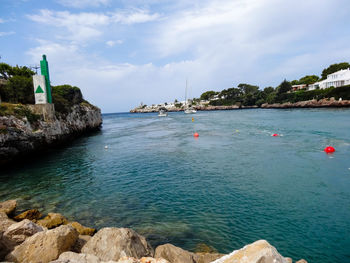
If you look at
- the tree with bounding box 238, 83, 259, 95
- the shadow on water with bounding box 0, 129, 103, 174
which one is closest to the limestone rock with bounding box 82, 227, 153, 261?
the shadow on water with bounding box 0, 129, 103, 174

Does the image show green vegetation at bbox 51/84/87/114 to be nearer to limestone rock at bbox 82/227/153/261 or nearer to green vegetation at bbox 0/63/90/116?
green vegetation at bbox 0/63/90/116

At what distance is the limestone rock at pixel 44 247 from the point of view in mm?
5703

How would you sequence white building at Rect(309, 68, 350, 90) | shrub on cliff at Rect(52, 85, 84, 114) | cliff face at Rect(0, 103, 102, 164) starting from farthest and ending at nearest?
white building at Rect(309, 68, 350, 90) < shrub on cliff at Rect(52, 85, 84, 114) < cliff face at Rect(0, 103, 102, 164)

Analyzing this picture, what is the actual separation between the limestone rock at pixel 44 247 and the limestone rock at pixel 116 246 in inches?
26.1

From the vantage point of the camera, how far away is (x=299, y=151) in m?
22.6

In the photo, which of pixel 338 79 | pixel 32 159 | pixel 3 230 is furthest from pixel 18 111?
pixel 338 79

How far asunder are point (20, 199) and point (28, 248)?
9586 mm

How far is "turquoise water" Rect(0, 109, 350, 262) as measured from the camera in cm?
885

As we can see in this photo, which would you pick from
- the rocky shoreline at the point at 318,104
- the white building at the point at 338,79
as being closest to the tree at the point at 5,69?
the rocky shoreline at the point at 318,104

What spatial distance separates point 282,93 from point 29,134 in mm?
135525

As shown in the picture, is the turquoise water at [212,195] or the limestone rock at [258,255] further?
the turquoise water at [212,195]

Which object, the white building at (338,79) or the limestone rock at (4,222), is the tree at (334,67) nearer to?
the white building at (338,79)

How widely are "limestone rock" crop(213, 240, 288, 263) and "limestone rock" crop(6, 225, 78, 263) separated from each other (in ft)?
15.3

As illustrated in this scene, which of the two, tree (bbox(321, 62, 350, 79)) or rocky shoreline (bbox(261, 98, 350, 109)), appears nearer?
rocky shoreline (bbox(261, 98, 350, 109))
